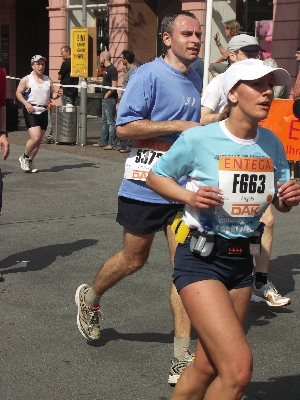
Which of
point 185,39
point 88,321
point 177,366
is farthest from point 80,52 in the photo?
point 177,366

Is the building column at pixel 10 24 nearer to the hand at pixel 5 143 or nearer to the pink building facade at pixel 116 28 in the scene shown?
the pink building facade at pixel 116 28

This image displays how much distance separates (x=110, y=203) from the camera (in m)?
10.5

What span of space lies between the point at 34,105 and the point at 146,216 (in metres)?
8.81

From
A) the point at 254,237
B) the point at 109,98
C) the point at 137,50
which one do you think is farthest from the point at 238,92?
the point at 137,50

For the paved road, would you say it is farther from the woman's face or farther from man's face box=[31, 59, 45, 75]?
man's face box=[31, 59, 45, 75]

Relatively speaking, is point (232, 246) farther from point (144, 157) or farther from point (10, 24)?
point (10, 24)

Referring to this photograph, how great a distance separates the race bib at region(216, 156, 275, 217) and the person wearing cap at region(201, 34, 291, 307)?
2.19 metres

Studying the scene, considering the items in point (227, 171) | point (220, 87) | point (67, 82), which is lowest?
point (67, 82)

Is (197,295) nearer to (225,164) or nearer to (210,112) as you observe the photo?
(225,164)

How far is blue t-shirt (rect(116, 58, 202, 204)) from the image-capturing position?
16.3 feet

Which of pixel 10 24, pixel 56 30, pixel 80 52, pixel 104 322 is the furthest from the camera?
pixel 10 24

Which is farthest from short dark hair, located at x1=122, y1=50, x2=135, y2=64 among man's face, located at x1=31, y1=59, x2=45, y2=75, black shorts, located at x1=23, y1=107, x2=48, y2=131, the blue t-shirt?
the blue t-shirt

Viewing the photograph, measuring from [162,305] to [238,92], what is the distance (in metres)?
2.83

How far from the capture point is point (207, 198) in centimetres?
346
